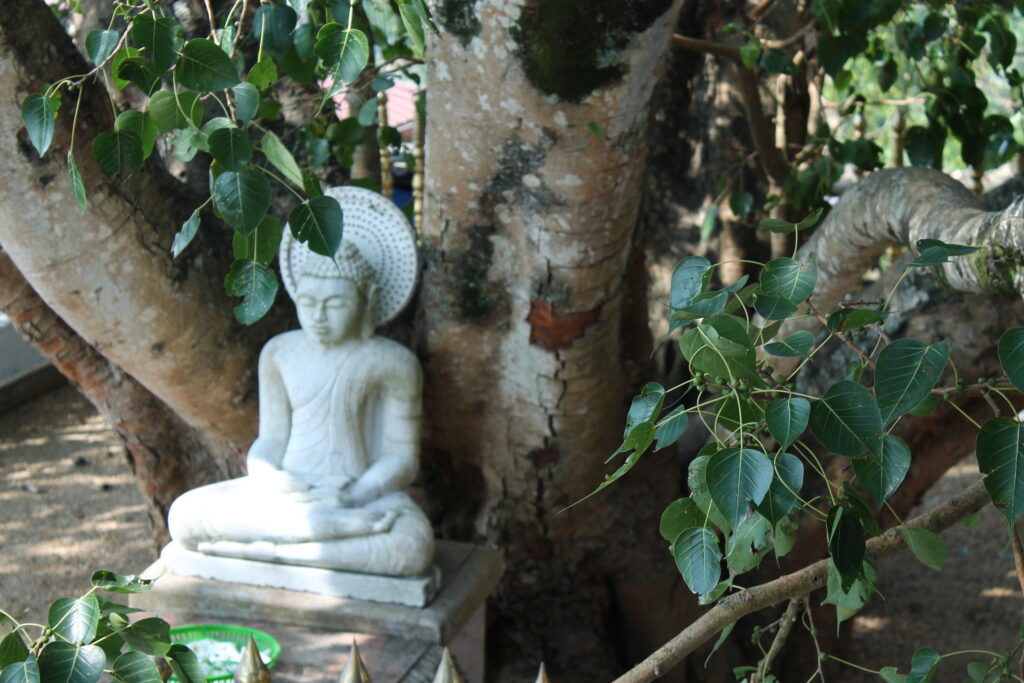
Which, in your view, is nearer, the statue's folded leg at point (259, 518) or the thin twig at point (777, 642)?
the thin twig at point (777, 642)

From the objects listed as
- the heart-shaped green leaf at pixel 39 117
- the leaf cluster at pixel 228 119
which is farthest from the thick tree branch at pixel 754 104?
the heart-shaped green leaf at pixel 39 117

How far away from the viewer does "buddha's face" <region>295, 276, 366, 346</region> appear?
289 cm

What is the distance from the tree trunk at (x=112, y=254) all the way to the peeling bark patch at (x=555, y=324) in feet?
2.56

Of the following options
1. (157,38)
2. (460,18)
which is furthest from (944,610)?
(157,38)

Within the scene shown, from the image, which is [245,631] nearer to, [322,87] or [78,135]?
[78,135]

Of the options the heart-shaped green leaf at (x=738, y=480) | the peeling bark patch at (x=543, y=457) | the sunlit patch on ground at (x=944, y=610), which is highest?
the heart-shaped green leaf at (x=738, y=480)

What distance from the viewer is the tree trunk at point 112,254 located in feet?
7.80

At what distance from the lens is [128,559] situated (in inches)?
181

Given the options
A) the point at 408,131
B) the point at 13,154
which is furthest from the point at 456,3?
the point at 408,131

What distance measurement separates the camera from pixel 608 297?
284 centimetres

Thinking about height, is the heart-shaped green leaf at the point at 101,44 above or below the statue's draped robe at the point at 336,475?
above

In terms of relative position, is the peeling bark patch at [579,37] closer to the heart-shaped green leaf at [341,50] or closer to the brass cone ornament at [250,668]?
the heart-shaped green leaf at [341,50]

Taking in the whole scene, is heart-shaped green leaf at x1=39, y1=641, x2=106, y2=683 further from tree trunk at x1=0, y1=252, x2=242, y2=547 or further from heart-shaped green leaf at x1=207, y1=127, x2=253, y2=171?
tree trunk at x1=0, y1=252, x2=242, y2=547

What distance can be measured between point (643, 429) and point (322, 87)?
7.67 feet
